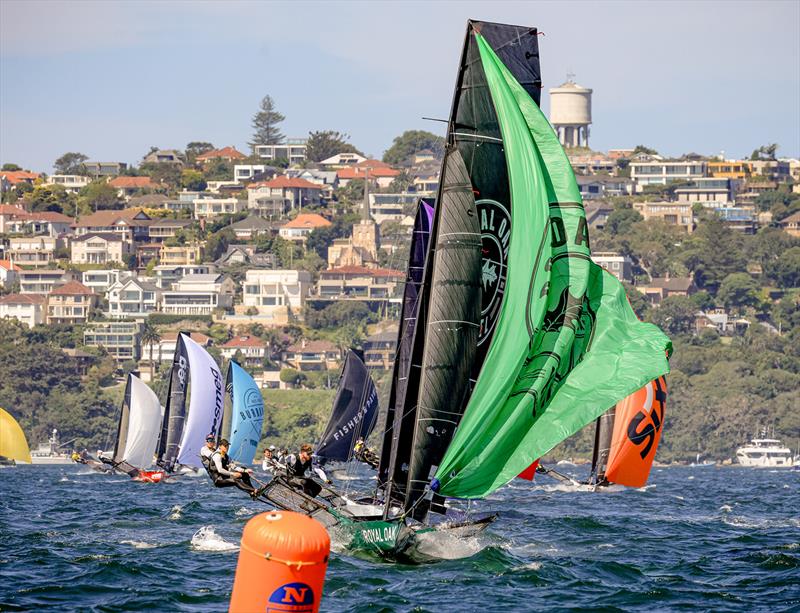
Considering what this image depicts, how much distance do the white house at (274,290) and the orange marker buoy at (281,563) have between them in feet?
527

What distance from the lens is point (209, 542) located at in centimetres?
2898

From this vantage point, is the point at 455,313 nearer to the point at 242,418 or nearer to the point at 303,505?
the point at 303,505

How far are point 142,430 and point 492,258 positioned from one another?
3518cm

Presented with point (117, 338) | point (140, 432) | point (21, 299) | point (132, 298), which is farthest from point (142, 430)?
point (21, 299)

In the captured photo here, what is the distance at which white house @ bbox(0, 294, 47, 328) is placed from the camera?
564ft

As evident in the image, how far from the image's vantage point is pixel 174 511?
3766 centimetres

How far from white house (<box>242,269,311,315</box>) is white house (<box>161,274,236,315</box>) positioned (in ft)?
8.92

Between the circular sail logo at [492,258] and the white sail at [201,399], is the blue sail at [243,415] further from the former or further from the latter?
the circular sail logo at [492,258]

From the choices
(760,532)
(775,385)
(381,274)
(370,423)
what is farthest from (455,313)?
(381,274)

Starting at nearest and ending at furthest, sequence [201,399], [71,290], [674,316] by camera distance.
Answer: [201,399] < [674,316] < [71,290]

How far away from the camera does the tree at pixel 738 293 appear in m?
179

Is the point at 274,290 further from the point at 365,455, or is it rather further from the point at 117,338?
the point at 365,455

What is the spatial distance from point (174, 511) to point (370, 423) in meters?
12.2

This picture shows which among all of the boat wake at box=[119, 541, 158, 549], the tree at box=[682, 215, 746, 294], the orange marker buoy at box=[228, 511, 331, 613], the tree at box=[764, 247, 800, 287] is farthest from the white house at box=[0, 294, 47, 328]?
the orange marker buoy at box=[228, 511, 331, 613]
